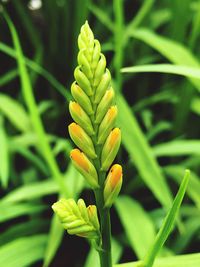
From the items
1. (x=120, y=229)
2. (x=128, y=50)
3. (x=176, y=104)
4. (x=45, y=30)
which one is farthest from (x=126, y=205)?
(x=45, y=30)

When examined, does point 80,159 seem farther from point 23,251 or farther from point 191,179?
point 191,179

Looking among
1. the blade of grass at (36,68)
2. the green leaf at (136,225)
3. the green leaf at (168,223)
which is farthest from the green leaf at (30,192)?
the green leaf at (168,223)

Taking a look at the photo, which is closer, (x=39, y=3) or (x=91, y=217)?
(x=91, y=217)

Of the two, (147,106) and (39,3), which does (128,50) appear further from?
(39,3)

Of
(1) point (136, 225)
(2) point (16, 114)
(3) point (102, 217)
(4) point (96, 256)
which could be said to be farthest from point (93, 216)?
(2) point (16, 114)

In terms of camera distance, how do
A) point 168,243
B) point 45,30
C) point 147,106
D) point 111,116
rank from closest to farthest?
point 111,116
point 168,243
point 147,106
point 45,30

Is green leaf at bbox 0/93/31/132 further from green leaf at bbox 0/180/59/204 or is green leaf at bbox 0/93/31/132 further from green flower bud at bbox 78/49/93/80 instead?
green flower bud at bbox 78/49/93/80

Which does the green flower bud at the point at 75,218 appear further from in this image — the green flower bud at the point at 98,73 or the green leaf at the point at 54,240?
the green leaf at the point at 54,240
